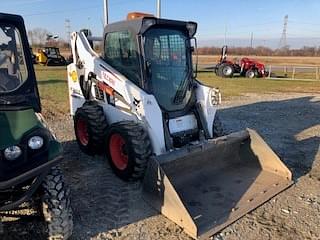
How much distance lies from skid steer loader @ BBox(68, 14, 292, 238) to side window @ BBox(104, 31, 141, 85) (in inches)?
0.6

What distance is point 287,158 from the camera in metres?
6.19

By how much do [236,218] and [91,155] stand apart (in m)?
2.97

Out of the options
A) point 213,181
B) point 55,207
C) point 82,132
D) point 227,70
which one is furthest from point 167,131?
point 227,70

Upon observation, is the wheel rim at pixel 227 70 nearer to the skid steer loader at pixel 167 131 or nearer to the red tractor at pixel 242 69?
the red tractor at pixel 242 69

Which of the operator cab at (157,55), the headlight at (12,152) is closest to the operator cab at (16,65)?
the headlight at (12,152)

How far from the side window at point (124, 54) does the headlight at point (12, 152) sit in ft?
8.26

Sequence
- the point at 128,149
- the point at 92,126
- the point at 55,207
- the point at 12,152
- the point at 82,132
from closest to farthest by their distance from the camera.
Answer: the point at 12,152
the point at 55,207
the point at 128,149
the point at 92,126
the point at 82,132

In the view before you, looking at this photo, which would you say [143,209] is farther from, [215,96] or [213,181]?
[215,96]

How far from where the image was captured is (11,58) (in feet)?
12.0

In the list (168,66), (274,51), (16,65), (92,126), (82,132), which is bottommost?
(274,51)

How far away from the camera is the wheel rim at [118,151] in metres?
5.04

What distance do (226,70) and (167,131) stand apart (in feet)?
60.7

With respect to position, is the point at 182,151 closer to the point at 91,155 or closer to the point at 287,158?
the point at 91,155

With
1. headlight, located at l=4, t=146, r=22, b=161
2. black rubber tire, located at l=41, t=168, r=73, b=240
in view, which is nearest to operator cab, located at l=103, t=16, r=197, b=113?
black rubber tire, located at l=41, t=168, r=73, b=240
